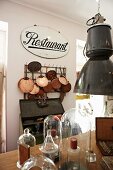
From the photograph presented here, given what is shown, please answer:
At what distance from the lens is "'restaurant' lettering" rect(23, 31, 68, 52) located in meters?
2.73

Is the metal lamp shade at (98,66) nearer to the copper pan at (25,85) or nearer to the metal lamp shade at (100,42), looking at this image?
the metal lamp shade at (100,42)

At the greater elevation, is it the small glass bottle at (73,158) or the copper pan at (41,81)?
the copper pan at (41,81)

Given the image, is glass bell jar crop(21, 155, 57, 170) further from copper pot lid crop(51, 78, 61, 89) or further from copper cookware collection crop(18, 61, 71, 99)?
copper pot lid crop(51, 78, 61, 89)

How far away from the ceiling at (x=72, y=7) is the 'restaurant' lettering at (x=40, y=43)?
42 centimetres

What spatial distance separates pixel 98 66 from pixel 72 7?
202 centimetres

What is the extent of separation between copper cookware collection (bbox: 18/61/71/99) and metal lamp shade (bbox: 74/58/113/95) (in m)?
1.77

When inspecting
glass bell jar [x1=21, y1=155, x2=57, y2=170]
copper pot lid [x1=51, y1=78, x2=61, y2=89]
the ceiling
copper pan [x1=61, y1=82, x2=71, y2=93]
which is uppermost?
the ceiling

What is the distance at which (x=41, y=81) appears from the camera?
9.14ft

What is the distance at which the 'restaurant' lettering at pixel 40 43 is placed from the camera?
2730 mm

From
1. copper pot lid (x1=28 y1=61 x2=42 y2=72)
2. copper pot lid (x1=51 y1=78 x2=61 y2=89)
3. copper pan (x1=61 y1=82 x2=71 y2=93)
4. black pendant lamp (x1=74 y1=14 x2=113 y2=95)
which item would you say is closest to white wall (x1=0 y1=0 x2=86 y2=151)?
copper pot lid (x1=28 y1=61 x2=42 y2=72)

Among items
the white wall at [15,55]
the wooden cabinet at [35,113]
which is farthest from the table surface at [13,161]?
the white wall at [15,55]

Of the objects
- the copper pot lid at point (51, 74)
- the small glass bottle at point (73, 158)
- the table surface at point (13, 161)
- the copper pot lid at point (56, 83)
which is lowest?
the table surface at point (13, 161)

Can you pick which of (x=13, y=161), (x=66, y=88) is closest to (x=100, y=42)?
(x=13, y=161)

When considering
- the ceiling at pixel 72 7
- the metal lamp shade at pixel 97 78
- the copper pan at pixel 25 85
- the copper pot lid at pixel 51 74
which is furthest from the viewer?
the copper pot lid at pixel 51 74
